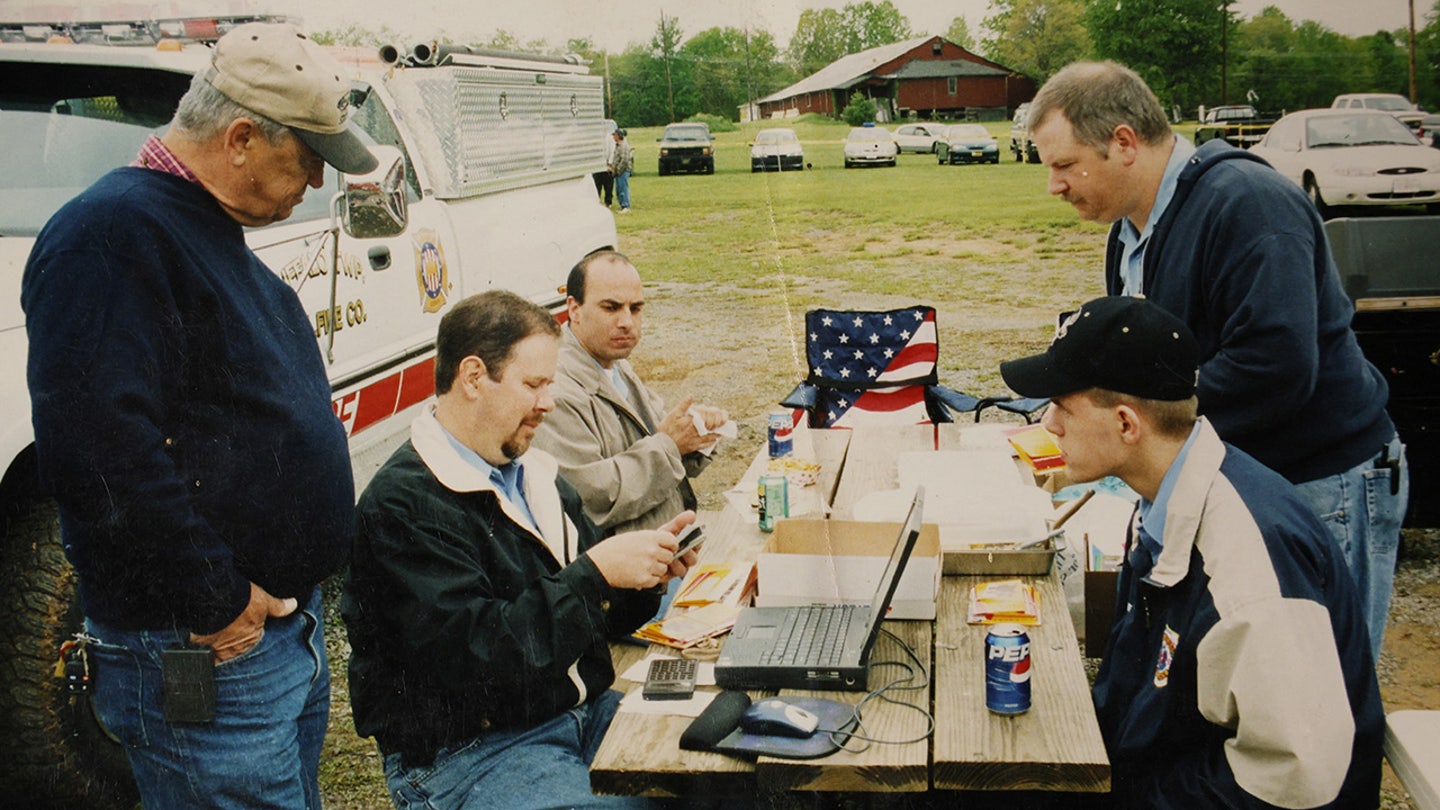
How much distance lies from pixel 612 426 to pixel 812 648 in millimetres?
1290

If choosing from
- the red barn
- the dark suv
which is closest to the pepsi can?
the red barn

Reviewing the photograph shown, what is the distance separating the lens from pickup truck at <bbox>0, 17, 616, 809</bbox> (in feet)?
8.11

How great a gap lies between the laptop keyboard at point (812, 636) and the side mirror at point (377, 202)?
1.89m

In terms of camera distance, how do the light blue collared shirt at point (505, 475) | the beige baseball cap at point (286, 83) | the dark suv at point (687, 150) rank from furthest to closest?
the dark suv at point (687, 150)
the light blue collared shirt at point (505, 475)
the beige baseball cap at point (286, 83)

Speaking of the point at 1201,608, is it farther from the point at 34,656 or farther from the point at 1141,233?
the point at 34,656

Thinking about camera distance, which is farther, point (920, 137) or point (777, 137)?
point (920, 137)

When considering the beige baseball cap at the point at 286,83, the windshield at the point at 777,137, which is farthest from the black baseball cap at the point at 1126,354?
the windshield at the point at 777,137

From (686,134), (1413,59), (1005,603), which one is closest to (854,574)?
(1005,603)

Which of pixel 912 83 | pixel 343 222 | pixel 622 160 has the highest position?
pixel 912 83

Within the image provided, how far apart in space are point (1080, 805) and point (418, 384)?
2763 mm

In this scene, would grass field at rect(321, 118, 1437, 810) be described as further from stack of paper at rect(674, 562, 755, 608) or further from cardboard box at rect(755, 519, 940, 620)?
cardboard box at rect(755, 519, 940, 620)

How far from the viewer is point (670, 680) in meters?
1.89

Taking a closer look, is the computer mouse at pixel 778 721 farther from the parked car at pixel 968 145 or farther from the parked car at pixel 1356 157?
the parked car at pixel 968 145

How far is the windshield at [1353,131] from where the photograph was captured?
750 centimetres
